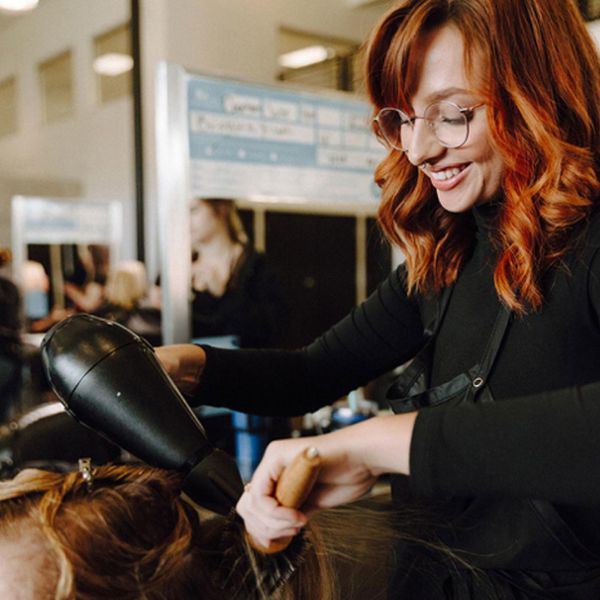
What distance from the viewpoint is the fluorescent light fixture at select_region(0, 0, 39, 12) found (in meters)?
5.67

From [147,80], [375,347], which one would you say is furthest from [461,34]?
[147,80]

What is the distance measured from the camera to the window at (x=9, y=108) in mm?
6148

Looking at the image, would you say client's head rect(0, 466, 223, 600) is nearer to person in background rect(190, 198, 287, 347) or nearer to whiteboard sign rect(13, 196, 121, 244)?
person in background rect(190, 198, 287, 347)

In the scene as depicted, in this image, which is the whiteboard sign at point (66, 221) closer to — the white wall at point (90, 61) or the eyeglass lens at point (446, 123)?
the white wall at point (90, 61)

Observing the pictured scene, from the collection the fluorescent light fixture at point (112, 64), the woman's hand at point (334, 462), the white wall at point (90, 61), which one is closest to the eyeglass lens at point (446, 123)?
the woman's hand at point (334, 462)

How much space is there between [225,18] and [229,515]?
17.7 ft

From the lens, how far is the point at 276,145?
96.4 inches

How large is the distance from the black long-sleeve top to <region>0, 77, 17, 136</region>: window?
566 cm

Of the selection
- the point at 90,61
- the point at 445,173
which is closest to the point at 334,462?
the point at 445,173

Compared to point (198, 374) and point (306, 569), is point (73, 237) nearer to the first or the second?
point (198, 374)

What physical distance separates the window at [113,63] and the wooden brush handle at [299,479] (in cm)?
536

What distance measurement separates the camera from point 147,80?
546 cm

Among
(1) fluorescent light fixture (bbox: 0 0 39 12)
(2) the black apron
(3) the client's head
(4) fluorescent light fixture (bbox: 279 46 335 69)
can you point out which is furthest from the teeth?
(1) fluorescent light fixture (bbox: 0 0 39 12)

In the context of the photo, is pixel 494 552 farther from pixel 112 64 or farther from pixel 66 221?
pixel 112 64
